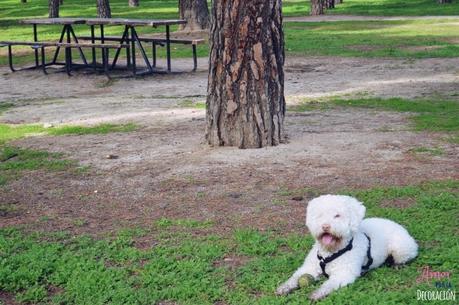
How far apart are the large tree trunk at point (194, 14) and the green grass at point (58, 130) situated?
14.8 m

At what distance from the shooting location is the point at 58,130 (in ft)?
31.2

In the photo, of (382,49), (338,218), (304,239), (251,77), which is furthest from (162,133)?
(382,49)

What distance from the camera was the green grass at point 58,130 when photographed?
30.3ft

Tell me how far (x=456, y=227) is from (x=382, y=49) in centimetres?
1303

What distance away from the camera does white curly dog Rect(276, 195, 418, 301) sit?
405cm

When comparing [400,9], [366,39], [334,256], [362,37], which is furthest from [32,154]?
[400,9]

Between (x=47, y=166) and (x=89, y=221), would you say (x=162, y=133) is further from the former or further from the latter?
(x=89, y=221)

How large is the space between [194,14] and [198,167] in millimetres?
17535

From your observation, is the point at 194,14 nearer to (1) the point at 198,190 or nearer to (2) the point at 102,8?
(2) the point at 102,8

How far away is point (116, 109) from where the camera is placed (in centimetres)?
1091

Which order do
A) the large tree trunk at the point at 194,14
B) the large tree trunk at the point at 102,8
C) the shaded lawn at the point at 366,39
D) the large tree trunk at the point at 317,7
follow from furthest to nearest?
the large tree trunk at the point at 317,7 < the large tree trunk at the point at 102,8 < the large tree trunk at the point at 194,14 < the shaded lawn at the point at 366,39

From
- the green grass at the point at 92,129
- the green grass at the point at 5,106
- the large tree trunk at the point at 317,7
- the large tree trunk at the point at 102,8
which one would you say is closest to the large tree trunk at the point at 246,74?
the green grass at the point at 92,129

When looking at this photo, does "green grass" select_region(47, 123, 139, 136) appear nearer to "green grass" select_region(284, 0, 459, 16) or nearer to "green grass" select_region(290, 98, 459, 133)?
"green grass" select_region(290, 98, 459, 133)

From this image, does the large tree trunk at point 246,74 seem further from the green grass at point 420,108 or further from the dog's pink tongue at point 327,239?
the dog's pink tongue at point 327,239
